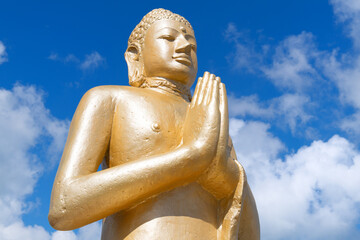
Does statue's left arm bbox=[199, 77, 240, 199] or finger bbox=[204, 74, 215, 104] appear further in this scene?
finger bbox=[204, 74, 215, 104]

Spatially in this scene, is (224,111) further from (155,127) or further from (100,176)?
(100,176)

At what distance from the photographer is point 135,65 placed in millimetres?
5895

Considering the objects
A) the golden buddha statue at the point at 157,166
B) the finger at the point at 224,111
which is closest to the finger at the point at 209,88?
the golden buddha statue at the point at 157,166

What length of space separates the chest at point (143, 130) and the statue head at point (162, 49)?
0.63 m

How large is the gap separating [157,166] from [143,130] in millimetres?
604

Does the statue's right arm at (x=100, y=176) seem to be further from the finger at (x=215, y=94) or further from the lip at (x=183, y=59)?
the lip at (x=183, y=59)

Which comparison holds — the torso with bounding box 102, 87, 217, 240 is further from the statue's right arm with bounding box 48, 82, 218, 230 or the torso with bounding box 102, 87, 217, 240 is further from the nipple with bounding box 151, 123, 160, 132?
the statue's right arm with bounding box 48, 82, 218, 230

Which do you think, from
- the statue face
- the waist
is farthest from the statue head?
the waist

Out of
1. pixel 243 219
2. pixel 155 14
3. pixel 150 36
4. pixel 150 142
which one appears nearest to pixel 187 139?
pixel 150 142

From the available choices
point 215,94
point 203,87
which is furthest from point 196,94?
point 215,94

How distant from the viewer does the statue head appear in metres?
5.55

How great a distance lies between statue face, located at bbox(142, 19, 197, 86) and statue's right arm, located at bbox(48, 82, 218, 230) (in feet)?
3.54

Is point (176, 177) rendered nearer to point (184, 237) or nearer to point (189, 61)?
point (184, 237)

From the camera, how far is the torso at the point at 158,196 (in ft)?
14.4
